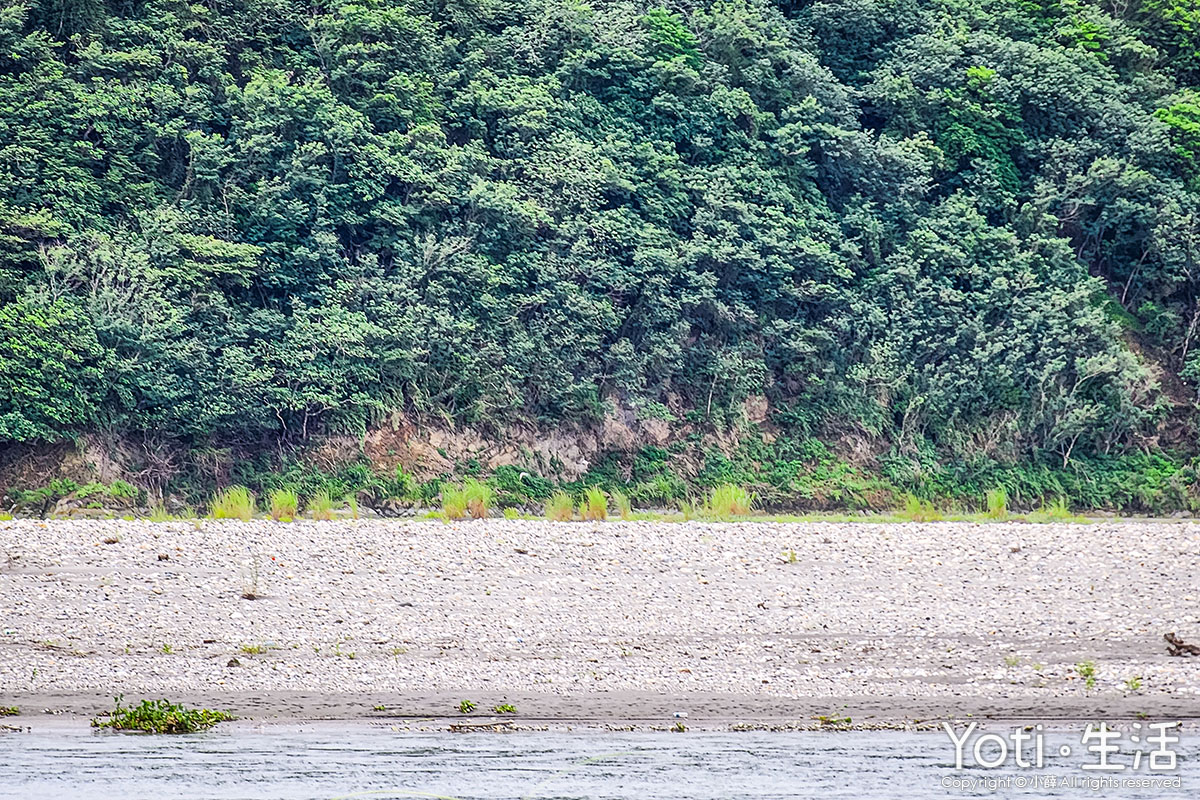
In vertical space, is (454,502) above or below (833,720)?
below

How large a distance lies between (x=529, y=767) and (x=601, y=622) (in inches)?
111

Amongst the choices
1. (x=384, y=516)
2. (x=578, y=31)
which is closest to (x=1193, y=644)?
(x=384, y=516)

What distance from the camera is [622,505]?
57.2 feet

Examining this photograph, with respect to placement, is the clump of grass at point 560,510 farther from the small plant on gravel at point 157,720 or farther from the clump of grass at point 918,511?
the small plant on gravel at point 157,720

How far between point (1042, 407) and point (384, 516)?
10.5 metres

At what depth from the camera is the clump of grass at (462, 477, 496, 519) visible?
16.4 metres

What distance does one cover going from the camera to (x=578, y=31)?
22.5m

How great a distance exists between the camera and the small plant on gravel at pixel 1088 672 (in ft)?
28.9

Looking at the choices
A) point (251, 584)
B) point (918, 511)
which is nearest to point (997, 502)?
point (918, 511)

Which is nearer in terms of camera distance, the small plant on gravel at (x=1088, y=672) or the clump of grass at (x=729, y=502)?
the small plant on gravel at (x=1088, y=672)

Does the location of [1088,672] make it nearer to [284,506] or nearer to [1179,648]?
[1179,648]

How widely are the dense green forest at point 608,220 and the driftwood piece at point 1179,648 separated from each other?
466 inches

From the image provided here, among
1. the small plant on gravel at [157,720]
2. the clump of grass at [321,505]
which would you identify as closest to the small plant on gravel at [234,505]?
the clump of grass at [321,505]

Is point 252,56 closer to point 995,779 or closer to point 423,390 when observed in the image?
point 423,390
